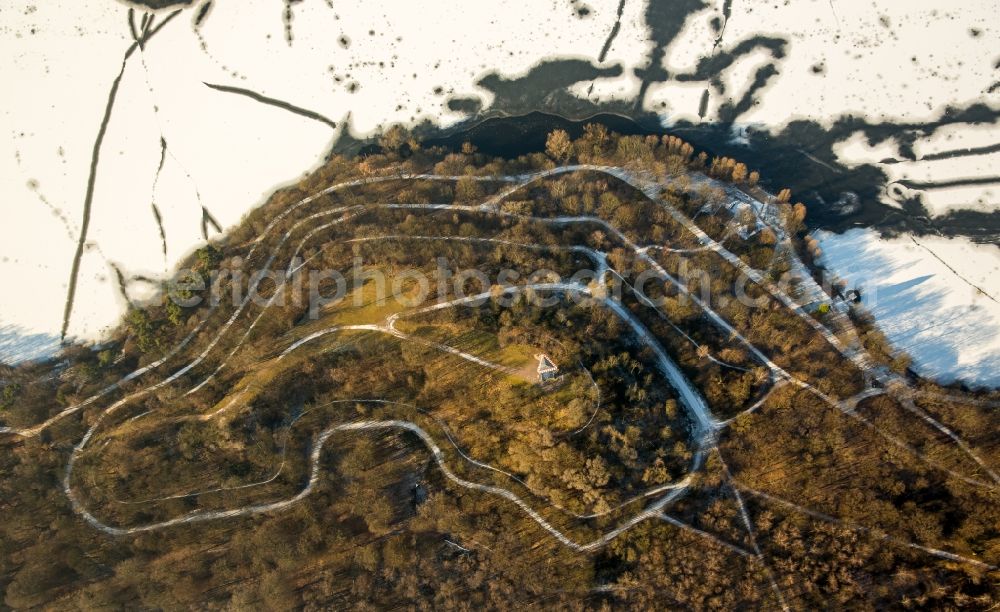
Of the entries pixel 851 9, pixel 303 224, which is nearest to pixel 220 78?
pixel 303 224

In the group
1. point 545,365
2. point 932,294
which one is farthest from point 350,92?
point 932,294

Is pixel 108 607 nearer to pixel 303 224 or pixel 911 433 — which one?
pixel 303 224

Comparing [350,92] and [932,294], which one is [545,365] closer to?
[350,92]

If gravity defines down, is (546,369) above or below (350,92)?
below

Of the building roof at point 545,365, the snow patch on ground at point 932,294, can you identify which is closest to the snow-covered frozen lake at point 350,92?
the snow patch on ground at point 932,294

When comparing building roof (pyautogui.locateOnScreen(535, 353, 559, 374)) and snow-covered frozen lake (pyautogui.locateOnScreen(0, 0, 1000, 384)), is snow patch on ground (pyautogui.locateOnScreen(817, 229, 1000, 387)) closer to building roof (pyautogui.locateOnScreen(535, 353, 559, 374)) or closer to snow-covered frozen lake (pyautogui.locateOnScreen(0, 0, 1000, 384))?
snow-covered frozen lake (pyautogui.locateOnScreen(0, 0, 1000, 384))

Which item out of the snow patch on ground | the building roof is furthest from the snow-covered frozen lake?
the building roof
